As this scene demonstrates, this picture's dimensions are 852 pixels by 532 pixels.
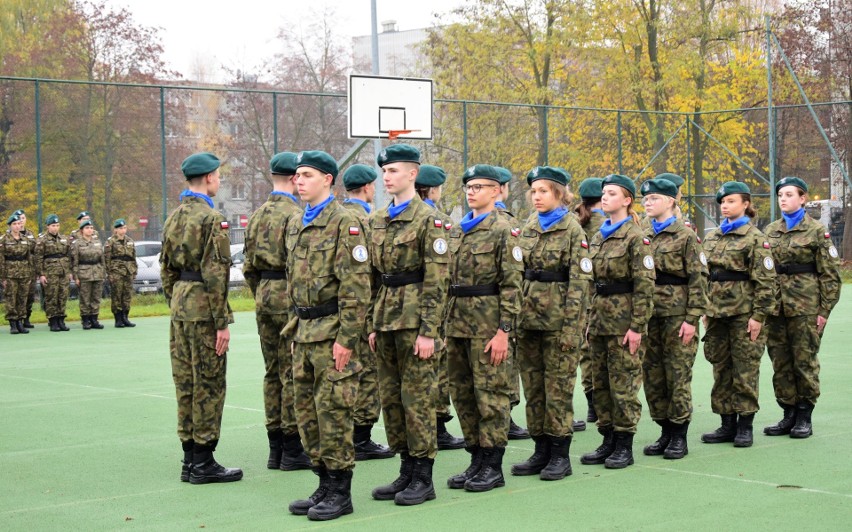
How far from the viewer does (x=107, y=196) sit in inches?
945

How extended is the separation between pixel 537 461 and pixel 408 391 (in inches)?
46.4

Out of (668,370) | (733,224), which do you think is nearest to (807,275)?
(733,224)

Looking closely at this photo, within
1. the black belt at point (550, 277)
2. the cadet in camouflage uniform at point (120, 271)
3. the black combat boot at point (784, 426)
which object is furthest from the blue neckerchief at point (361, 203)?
the cadet in camouflage uniform at point (120, 271)

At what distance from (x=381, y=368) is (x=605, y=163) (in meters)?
22.8

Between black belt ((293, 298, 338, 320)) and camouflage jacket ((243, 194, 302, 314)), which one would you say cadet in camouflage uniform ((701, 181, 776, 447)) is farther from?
black belt ((293, 298, 338, 320))

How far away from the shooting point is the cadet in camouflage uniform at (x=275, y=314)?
7.52 m

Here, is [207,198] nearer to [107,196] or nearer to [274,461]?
[274,461]

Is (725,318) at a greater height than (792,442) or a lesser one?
greater

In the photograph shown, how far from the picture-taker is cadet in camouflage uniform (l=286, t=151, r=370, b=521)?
19.9 feet

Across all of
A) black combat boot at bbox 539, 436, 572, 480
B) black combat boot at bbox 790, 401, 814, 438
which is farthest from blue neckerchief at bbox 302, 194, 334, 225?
black combat boot at bbox 790, 401, 814, 438

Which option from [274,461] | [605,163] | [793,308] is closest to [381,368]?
[274,461]

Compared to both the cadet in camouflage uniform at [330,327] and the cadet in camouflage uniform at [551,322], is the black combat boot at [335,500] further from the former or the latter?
the cadet in camouflage uniform at [551,322]

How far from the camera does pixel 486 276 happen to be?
6785 mm

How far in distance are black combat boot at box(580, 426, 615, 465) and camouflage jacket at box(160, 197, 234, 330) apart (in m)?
2.53
